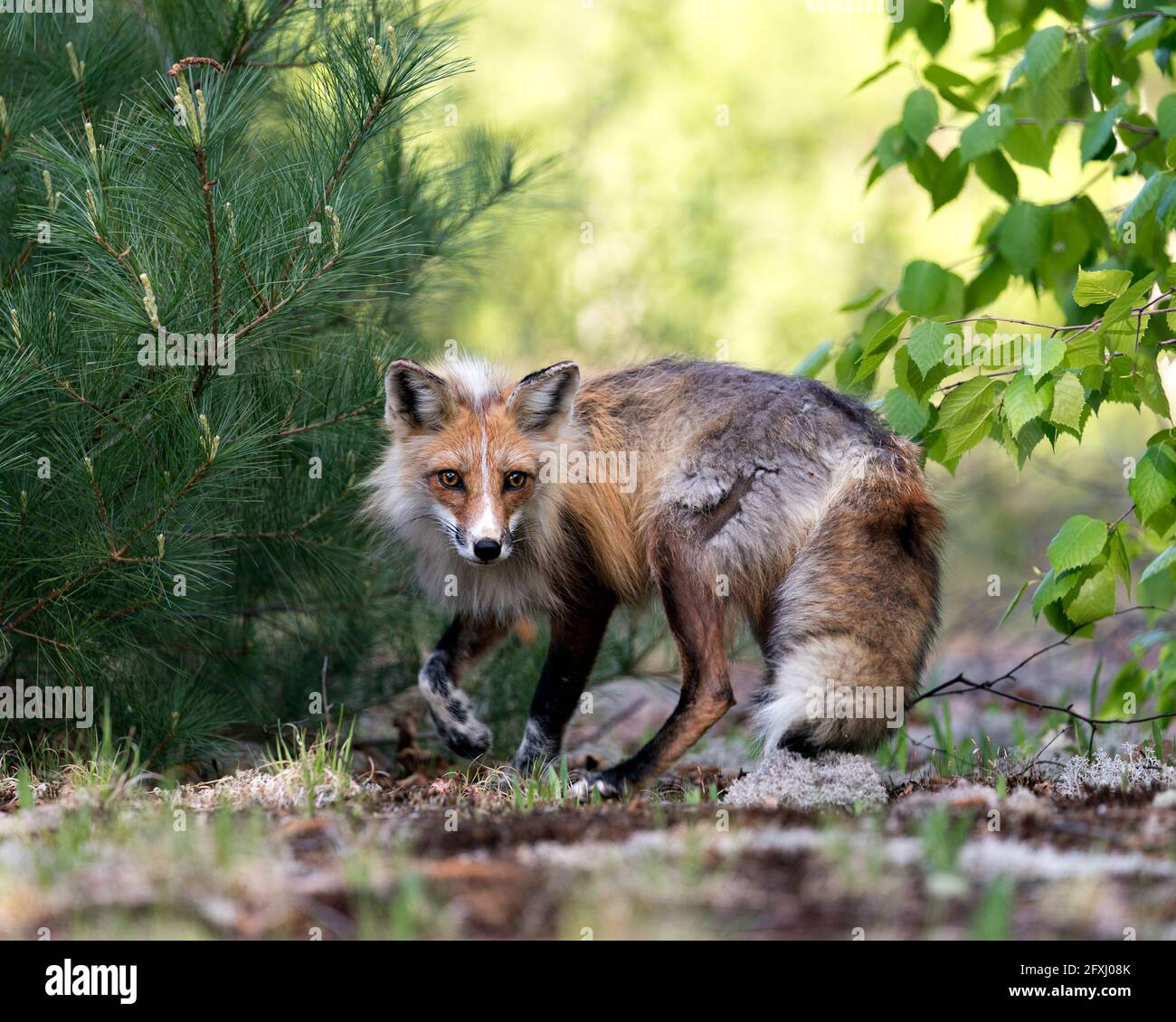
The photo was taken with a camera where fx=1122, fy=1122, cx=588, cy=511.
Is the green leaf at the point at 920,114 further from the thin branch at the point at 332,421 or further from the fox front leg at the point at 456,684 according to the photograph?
the fox front leg at the point at 456,684

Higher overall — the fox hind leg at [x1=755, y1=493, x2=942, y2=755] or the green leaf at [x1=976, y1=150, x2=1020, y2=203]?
the green leaf at [x1=976, y1=150, x2=1020, y2=203]

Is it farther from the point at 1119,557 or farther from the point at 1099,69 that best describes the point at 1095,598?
the point at 1099,69

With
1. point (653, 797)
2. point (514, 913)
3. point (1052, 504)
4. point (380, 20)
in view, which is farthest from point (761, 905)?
point (1052, 504)

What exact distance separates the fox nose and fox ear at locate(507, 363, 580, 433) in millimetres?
744

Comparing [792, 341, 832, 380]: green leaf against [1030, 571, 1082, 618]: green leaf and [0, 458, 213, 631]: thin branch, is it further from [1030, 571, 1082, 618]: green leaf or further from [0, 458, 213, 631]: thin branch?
[0, 458, 213, 631]: thin branch

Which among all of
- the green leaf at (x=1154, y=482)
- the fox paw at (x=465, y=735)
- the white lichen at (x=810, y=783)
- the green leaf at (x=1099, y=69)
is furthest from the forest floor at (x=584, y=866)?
the green leaf at (x=1099, y=69)

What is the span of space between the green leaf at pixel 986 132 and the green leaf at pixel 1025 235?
0.36m

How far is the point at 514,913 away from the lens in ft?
8.20

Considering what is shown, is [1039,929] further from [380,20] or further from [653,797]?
[380,20]

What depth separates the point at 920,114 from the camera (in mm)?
4586

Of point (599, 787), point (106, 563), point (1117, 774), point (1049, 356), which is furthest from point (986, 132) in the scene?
point (106, 563)

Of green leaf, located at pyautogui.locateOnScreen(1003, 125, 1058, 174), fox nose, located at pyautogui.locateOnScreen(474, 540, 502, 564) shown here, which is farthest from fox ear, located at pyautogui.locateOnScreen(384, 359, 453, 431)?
green leaf, located at pyautogui.locateOnScreen(1003, 125, 1058, 174)

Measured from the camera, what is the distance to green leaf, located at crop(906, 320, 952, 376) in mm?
3762

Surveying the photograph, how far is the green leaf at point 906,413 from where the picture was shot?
422 centimetres
